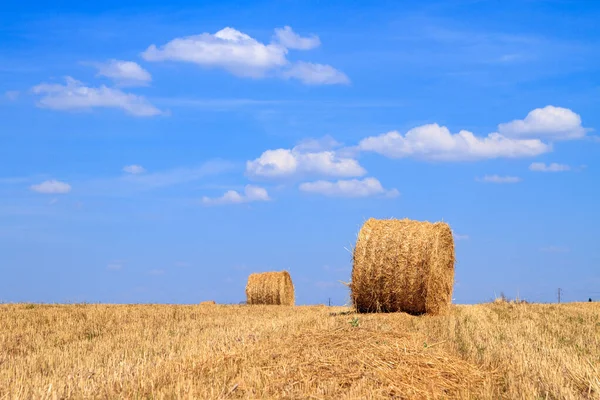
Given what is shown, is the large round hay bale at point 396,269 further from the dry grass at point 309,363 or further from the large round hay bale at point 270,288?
the large round hay bale at point 270,288

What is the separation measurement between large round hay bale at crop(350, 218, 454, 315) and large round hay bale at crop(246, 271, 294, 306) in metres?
11.7

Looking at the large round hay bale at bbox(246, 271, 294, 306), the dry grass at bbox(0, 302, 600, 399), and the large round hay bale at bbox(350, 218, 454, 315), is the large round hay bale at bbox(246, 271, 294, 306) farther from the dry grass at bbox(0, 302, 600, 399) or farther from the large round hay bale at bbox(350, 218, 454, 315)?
the dry grass at bbox(0, 302, 600, 399)

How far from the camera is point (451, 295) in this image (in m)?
17.6

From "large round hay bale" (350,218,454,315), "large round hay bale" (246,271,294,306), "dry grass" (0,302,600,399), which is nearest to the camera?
"dry grass" (0,302,600,399)

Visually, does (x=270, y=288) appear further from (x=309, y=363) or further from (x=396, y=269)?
(x=309, y=363)

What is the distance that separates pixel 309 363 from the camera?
23.2 feet

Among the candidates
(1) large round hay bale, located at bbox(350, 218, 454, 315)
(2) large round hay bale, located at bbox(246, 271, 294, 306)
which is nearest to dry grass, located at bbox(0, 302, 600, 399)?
(1) large round hay bale, located at bbox(350, 218, 454, 315)

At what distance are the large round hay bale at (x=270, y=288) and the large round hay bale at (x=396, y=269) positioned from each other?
11653 millimetres

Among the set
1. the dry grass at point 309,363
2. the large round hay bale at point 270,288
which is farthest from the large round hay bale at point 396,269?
the large round hay bale at point 270,288

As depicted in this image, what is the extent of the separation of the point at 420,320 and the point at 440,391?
7.18 meters

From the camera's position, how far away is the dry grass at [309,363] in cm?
616

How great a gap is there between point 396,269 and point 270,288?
40.8 ft

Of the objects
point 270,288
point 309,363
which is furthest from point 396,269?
point 270,288

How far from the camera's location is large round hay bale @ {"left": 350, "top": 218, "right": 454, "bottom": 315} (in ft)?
48.6
